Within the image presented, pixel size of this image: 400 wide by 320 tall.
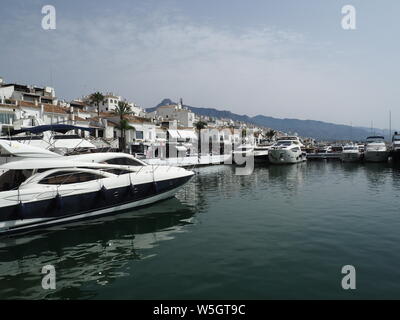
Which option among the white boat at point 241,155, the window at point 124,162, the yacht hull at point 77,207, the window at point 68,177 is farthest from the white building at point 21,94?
the yacht hull at point 77,207

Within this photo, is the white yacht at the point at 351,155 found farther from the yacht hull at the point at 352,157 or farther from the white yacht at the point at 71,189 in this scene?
the white yacht at the point at 71,189

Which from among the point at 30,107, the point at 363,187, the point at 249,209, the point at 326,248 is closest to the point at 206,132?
the point at 30,107

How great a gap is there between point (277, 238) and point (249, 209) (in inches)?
209

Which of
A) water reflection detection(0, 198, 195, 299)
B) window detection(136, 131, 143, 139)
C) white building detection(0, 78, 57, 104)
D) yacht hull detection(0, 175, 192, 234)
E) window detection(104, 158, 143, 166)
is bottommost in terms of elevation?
water reflection detection(0, 198, 195, 299)

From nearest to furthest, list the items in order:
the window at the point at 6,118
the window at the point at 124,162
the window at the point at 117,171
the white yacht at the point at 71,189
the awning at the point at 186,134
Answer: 1. the white yacht at the point at 71,189
2. the window at the point at 117,171
3. the window at the point at 124,162
4. the window at the point at 6,118
5. the awning at the point at 186,134

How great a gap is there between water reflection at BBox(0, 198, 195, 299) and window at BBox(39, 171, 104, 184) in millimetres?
2152

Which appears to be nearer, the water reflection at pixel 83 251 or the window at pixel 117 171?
the water reflection at pixel 83 251

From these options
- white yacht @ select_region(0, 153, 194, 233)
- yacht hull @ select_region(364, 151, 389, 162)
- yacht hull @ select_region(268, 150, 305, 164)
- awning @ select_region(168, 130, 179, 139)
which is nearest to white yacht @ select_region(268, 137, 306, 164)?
yacht hull @ select_region(268, 150, 305, 164)

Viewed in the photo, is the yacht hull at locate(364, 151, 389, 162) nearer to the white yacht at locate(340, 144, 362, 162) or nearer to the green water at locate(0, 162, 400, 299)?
the white yacht at locate(340, 144, 362, 162)

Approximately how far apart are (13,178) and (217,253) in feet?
35.1

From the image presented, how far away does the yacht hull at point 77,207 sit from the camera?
13031mm

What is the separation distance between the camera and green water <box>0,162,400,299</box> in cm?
829

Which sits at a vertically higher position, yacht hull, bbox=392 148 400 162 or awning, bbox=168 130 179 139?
awning, bbox=168 130 179 139
